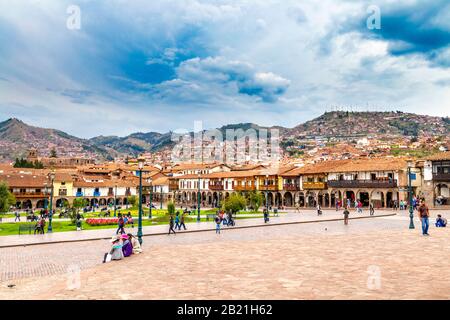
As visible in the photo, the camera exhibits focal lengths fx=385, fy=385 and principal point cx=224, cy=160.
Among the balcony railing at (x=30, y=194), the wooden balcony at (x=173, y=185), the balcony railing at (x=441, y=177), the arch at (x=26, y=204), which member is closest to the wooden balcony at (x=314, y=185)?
the balcony railing at (x=441, y=177)

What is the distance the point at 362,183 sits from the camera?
56.0m

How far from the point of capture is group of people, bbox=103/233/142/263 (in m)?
13.6

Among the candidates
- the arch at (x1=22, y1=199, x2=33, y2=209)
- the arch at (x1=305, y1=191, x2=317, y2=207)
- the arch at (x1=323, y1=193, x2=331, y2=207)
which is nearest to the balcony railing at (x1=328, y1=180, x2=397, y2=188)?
the arch at (x1=323, y1=193, x2=331, y2=207)

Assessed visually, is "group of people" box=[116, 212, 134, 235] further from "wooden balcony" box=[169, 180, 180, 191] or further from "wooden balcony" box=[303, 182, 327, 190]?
"wooden balcony" box=[169, 180, 180, 191]

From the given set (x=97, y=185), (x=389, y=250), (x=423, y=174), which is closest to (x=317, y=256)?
(x=389, y=250)

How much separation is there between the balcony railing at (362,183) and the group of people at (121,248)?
4627 centimetres

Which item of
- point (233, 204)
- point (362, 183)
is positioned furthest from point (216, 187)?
point (233, 204)

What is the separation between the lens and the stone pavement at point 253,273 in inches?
338

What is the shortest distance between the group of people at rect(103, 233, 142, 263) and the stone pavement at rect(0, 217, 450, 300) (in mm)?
335

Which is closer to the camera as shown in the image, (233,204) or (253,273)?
(253,273)

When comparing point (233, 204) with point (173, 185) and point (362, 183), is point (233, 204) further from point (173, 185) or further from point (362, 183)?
point (173, 185)

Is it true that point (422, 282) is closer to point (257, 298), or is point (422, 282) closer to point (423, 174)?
point (257, 298)

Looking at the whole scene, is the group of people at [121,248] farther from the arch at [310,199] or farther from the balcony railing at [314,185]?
the arch at [310,199]

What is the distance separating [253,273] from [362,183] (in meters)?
49.1
